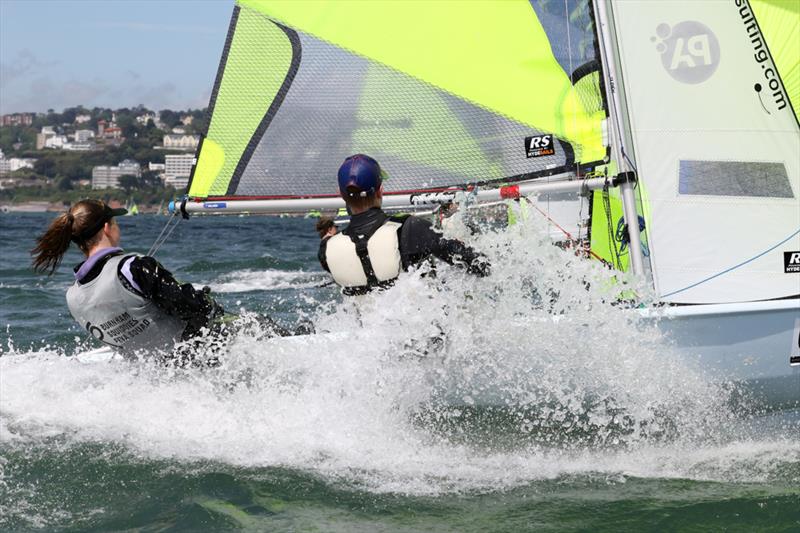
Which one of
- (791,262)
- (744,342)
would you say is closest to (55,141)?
(791,262)

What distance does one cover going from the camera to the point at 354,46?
491 cm

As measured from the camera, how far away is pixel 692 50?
4543 mm

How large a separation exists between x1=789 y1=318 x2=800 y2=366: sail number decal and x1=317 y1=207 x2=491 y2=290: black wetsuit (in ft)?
4.57

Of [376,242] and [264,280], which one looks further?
[264,280]

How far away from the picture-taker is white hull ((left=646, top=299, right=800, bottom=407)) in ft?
12.9

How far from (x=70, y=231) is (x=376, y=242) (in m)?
1.16

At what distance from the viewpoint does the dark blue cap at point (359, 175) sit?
3492mm

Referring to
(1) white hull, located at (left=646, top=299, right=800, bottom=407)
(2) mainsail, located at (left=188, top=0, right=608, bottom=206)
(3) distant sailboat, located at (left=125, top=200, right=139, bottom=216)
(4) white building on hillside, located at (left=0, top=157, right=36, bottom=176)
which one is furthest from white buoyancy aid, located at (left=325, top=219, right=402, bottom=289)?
(4) white building on hillside, located at (left=0, top=157, right=36, bottom=176)

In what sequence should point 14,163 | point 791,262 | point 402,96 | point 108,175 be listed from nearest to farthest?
point 791,262
point 402,96
point 108,175
point 14,163

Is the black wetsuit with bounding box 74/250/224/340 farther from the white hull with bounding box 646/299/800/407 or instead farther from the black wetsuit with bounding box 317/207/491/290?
the white hull with bounding box 646/299/800/407

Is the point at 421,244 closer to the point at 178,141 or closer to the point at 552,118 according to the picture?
the point at 552,118

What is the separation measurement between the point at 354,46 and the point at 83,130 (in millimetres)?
145942

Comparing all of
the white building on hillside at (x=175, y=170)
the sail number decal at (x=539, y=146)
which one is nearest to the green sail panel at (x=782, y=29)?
the sail number decal at (x=539, y=146)

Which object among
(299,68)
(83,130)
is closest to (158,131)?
(83,130)
